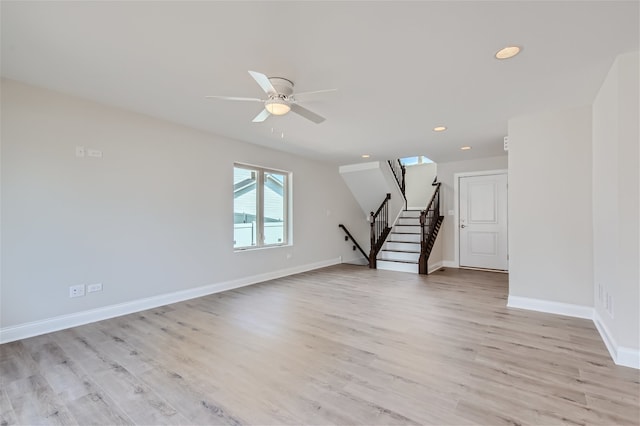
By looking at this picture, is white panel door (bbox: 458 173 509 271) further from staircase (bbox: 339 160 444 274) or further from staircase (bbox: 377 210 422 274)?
staircase (bbox: 377 210 422 274)

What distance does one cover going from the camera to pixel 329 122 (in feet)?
13.1

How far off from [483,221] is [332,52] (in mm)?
5553

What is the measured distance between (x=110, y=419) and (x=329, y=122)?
3.61 m

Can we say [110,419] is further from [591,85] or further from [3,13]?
[591,85]

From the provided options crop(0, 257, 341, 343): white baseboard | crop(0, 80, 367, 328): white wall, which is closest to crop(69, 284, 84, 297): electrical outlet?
crop(0, 80, 367, 328): white wall

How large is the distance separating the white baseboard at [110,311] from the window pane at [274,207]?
2.62 feet

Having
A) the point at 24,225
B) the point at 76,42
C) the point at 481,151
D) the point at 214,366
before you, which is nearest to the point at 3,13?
the point at 76,42

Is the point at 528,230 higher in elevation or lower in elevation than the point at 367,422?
higher

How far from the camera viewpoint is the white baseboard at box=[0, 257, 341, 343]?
2.89m

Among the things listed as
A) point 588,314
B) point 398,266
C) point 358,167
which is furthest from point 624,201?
point 358,167

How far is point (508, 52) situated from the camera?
2289 mm

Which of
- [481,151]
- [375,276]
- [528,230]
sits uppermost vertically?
[481,151]

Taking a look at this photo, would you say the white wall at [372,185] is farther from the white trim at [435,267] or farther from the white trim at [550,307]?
the white trim at [550,307]

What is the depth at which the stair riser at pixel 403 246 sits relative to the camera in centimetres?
689
